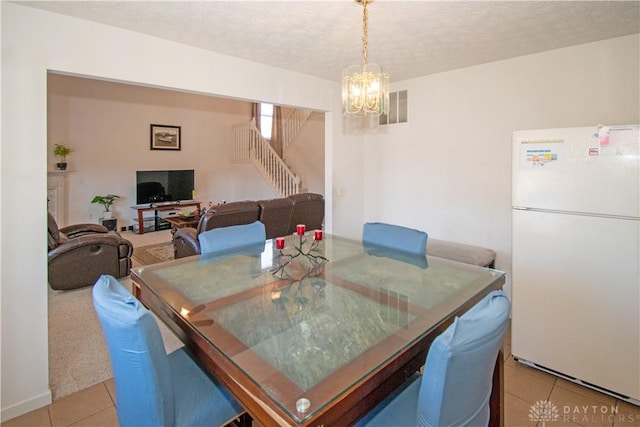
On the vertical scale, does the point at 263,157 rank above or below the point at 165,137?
below

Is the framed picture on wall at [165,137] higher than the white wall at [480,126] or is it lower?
higher

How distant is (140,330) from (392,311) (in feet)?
3.14

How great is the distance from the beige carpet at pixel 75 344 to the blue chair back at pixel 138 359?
1.46 meters

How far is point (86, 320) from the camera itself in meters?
3.15

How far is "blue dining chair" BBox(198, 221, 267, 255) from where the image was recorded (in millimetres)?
2410

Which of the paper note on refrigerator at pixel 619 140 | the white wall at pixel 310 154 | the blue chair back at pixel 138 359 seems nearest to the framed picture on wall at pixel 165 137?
the white wall at pixel 310 154

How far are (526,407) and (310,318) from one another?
5.45 feet

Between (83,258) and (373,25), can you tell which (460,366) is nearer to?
(373,25)

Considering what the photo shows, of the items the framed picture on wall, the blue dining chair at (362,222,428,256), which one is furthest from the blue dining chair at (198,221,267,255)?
the framed picture on wall

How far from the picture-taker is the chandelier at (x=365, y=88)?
6.81 ft

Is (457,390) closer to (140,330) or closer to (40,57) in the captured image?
(140,330)

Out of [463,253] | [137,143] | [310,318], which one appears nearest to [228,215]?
[463,253]

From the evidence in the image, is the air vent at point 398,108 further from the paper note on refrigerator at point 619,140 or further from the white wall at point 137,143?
the white wall at point 137,143

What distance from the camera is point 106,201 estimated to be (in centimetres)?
654
